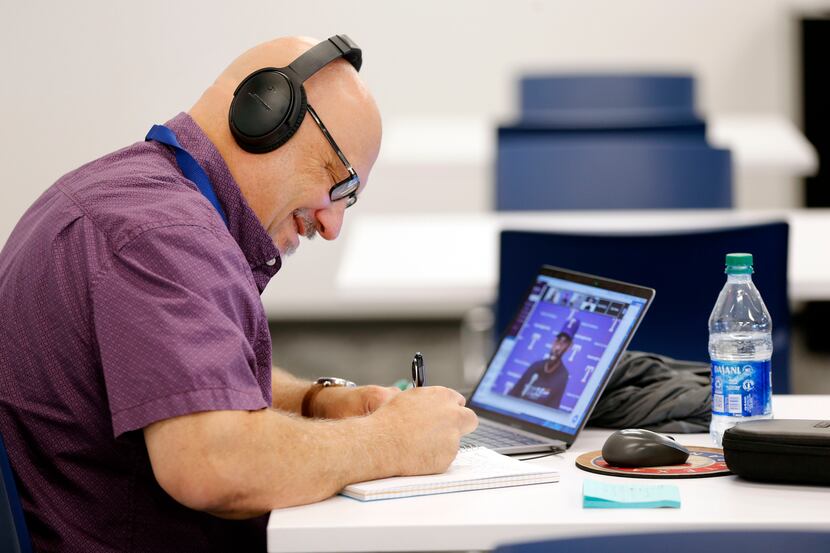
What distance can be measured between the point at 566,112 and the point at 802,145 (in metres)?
0.90

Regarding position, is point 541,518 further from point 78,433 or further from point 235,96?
point 235,96

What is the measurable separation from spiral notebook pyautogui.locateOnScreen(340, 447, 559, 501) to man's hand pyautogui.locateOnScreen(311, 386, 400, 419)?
0.28 meters

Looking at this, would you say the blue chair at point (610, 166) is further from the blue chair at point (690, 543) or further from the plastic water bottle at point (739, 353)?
the blue chair at point (690, 543)

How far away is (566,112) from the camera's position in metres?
4.54

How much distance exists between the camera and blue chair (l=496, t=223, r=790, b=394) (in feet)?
7.58

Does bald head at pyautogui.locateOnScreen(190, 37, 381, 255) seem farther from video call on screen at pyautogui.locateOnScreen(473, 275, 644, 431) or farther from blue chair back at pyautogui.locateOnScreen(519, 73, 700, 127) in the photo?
blue chair back at pyautogui.locateOnScreen(519, 73, 700, 127)

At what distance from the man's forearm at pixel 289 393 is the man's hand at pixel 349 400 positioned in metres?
0.06

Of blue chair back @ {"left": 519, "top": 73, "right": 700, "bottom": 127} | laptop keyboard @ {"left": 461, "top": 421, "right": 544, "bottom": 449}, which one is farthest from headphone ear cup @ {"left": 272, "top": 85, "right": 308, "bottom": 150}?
blue chair back @ {"left": 519, "top": 73, "right": 700, "bottom": 127}

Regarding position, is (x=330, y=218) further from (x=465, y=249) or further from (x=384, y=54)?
(x=384, y=54)

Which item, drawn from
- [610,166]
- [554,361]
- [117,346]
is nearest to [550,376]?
[554,361]

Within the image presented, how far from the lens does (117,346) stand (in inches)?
51.8

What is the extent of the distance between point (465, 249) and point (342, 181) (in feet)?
4.90

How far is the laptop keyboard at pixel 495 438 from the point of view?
1.63 meters

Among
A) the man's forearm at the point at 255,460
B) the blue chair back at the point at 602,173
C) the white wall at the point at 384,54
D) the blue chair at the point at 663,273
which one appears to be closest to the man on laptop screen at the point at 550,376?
the man's forearm at the point at 255,460
